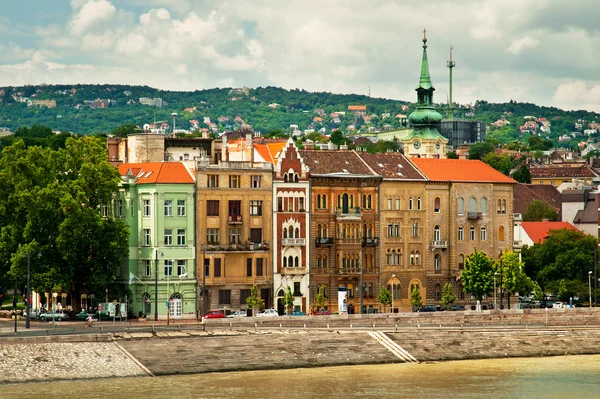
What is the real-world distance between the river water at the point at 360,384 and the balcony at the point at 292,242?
26963 millimetres

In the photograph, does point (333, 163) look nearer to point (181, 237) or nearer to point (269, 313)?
point (181, 237)

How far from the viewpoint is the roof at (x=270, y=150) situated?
414ft

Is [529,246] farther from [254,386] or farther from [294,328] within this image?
[254,386]

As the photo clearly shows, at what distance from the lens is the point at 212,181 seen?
4798 inches

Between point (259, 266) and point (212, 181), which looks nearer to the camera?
point (212, 181)

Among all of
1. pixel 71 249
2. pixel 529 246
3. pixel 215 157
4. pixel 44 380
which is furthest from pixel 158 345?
pixel 529 246

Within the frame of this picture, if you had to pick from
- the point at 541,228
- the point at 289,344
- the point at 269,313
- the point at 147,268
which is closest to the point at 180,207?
the point at 147,268

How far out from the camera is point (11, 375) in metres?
89.1

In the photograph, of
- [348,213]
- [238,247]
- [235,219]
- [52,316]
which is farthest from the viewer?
[348,213]

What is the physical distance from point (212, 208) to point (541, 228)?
2072 inches

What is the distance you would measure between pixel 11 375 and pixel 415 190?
52.6 metres

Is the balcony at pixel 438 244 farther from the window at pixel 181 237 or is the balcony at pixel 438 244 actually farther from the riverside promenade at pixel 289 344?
the window at pixel 181 237

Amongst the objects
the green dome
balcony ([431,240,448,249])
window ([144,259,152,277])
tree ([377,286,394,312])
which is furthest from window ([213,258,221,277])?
the green dome

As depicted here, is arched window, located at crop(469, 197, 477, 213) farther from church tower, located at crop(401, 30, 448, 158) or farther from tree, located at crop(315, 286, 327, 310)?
church tower, located at crop(401, 30, 448, 158)
